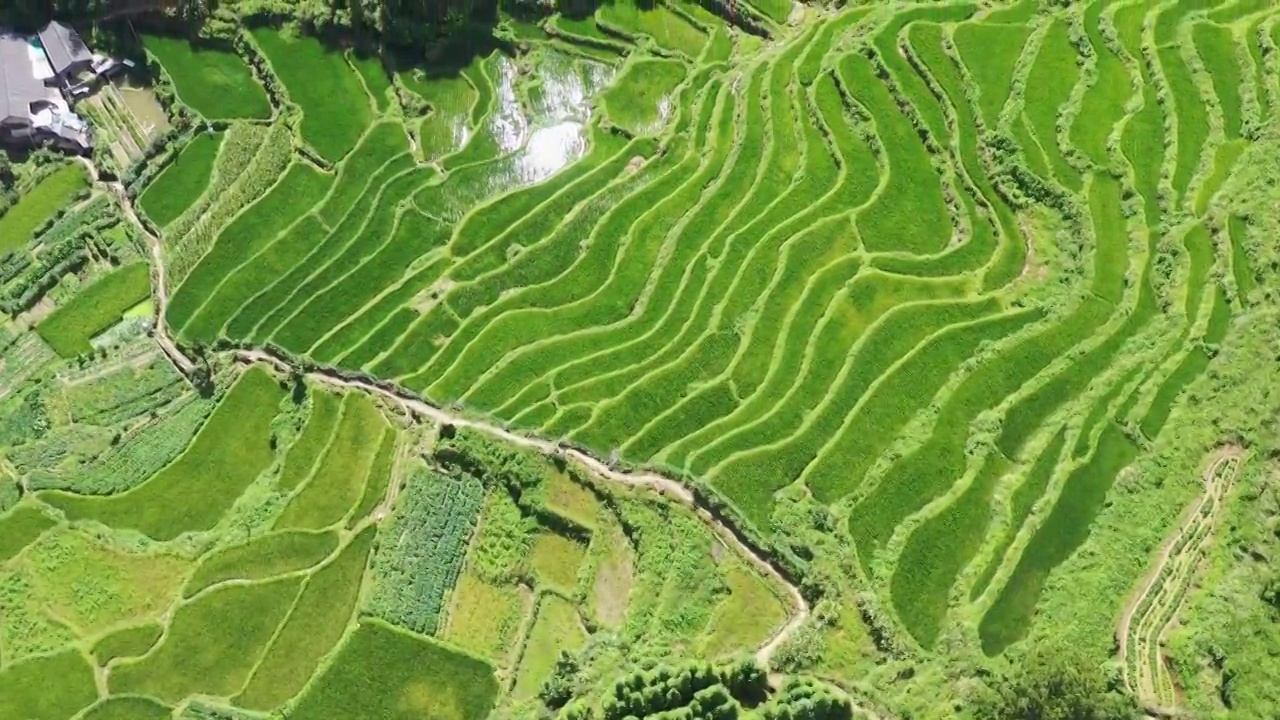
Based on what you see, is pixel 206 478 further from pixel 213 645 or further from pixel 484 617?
pixel 484 617

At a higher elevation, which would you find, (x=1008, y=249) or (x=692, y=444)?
(x=1008, y=249)

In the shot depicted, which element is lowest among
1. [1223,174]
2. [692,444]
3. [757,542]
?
[757,542]

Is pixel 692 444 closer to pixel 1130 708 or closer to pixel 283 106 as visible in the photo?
pixel 1130 708

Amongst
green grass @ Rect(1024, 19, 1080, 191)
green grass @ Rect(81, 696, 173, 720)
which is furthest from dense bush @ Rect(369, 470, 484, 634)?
green grass @ Rect(1024, 19, 1080, 191)

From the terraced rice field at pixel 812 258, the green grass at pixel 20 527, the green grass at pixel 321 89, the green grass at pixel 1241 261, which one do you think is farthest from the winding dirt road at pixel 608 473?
the green grass at pixel 1241 261

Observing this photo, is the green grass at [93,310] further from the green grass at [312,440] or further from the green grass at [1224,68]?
the green grass at [1224,68]

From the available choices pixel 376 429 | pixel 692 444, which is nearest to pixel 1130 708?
pixel 692 444

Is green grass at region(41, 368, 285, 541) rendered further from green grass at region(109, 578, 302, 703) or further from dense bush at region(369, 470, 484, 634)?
dense bush at region(369, 470, 484, 634)
